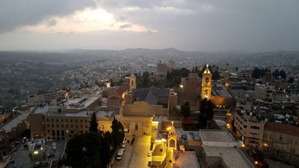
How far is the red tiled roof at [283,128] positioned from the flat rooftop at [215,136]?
5.73m

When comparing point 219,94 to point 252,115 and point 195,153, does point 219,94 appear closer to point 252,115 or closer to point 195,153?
point 252,115

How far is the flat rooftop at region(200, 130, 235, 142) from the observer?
27172mm

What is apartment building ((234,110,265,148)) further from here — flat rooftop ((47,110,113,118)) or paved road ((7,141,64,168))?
paved road ((7,141,64,168))

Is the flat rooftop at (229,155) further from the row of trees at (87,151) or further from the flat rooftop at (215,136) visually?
the row of trees at (87,151)

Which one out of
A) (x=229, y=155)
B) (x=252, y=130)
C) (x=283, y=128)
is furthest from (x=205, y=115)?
(x=229, y=155)

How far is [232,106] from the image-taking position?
4053 cm

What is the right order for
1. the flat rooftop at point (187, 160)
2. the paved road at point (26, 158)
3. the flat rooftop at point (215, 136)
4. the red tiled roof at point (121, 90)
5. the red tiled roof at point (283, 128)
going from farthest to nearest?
the red tiled roof at point (121, 90) < the red tiled roof at point (283, 128) < the flat rooftop at point (215, 136) < the paved road at point (26, 158) < the flat rooftop at point (187, 160)

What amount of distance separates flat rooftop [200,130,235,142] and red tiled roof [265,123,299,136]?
5729mm

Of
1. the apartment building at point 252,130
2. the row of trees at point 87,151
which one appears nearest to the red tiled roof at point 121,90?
the row of trees at point 87,151

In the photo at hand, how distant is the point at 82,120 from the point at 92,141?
561 inches

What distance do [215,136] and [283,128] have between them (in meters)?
8.81

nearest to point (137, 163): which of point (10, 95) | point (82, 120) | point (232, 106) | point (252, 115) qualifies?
point (82, 120)

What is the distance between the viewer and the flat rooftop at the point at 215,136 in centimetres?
2717

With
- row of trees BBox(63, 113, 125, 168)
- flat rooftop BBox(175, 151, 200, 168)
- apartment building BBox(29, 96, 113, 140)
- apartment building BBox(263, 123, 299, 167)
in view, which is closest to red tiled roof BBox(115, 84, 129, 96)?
apartment building BBox(29, 96, 113, 140)
